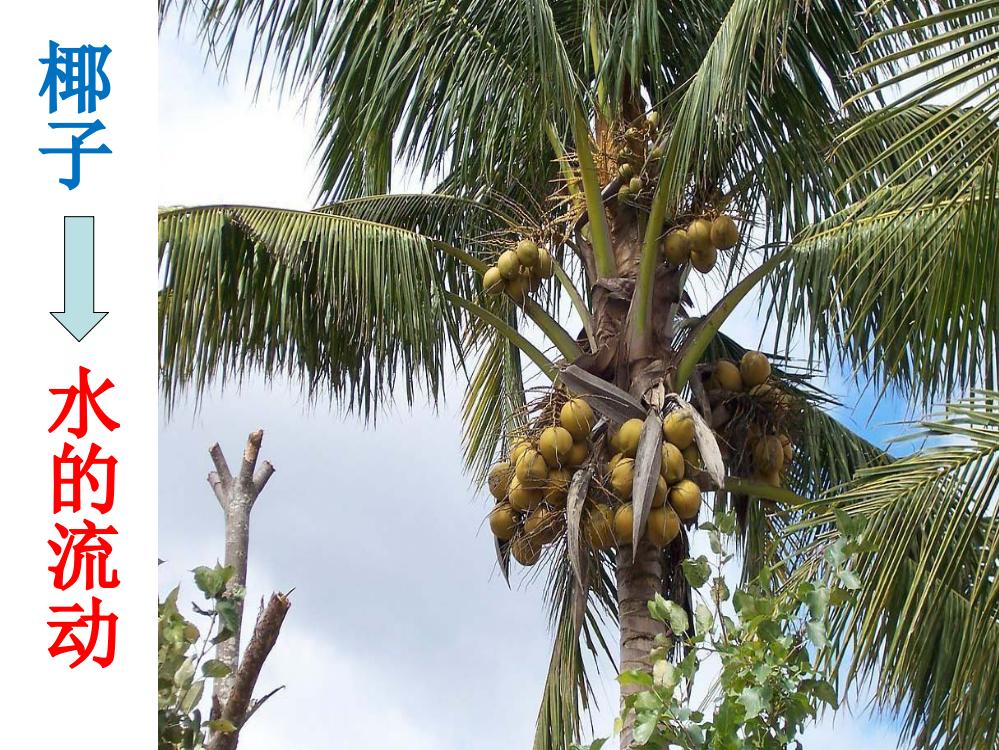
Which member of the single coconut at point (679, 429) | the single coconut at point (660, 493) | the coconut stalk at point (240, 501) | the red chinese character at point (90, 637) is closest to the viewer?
the red chinese character at point (90, 637)

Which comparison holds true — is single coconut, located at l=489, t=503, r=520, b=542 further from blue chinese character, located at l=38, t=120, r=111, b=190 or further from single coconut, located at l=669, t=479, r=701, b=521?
blue chinese character, located at l=38, t=120, r=111, b=190

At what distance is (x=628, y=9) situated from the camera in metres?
5.73

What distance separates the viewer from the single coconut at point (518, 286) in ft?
17.1

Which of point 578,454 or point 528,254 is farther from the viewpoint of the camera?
point 528,254

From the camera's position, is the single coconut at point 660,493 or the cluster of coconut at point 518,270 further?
the cluster of coconut at point 518,270

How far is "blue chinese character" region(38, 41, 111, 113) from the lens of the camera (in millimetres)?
3818

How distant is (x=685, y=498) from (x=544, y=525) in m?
0.51

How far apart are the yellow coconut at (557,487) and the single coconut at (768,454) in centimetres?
84

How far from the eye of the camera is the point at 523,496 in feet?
15.6

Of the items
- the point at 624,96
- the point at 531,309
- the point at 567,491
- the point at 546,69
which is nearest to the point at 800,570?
the point at 567,491

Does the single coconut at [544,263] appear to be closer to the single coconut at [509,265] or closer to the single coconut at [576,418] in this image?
the single coconut at [509,265]

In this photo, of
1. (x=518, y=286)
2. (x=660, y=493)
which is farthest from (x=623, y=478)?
(x=518, y=286)

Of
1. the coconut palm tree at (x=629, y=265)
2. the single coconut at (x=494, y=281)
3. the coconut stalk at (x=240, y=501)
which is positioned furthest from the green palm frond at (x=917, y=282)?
the coconut stalk at (x=240, y=501)

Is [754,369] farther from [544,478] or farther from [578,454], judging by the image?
[544,478]
